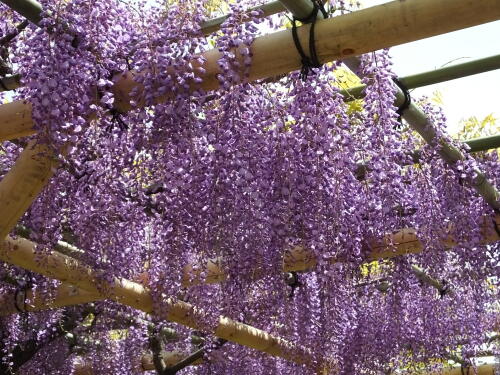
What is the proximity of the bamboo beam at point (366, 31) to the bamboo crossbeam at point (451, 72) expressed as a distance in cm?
82

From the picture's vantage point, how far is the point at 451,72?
383 cm

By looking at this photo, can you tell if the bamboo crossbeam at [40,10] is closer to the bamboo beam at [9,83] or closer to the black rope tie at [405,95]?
the bamboo beam at [9,83]

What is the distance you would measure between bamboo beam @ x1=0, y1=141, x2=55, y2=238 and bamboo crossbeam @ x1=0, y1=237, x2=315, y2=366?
460 millimetres

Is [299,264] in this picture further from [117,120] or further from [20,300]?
[20,300]

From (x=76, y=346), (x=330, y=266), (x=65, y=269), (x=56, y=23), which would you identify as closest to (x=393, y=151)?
(x=330, y=266)

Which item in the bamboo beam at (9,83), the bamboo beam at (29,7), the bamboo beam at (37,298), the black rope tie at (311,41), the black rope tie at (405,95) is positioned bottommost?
the black rope tie at (311,41)

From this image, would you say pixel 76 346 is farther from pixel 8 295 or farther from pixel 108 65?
pixel 108 65

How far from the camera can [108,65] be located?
3098 mm

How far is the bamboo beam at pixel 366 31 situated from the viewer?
2.61 meters

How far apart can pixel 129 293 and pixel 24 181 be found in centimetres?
218

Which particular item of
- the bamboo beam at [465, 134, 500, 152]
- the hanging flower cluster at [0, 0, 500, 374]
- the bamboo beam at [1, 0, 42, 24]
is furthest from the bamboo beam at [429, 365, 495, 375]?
the bamboo beam at [1, 0, 42, 24]

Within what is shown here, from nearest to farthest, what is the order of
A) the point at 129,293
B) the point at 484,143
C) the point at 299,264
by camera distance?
the point at 299,264
the point at 484,143
the point at 129,293

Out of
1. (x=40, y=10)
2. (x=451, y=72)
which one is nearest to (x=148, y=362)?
(x=451, y=72)

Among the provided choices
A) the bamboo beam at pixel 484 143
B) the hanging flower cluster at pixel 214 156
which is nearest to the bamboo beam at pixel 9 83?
the hanging flower cluster at pixel 214 156
